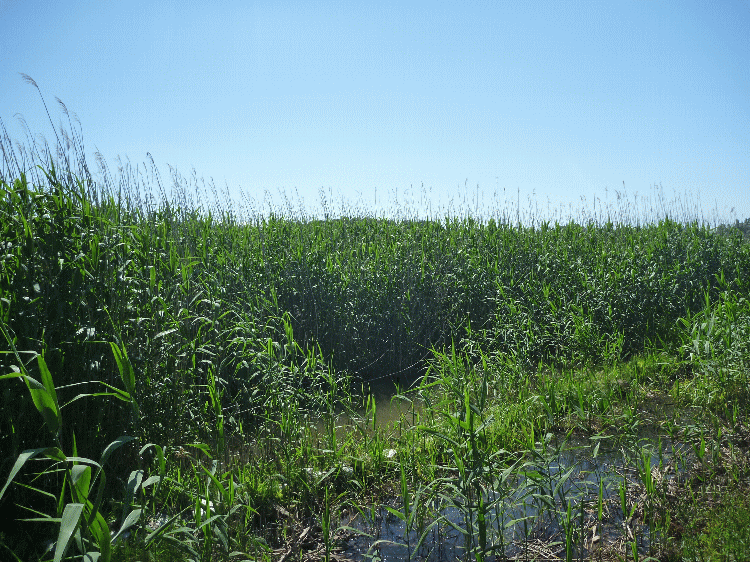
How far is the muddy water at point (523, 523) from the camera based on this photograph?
7.70ft

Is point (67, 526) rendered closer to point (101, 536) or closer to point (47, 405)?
point (101, 536)

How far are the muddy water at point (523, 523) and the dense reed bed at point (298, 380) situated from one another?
56mm

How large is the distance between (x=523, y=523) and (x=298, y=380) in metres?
1.97

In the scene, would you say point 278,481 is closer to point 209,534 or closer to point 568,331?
point 209,534

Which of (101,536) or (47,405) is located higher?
(47,405)

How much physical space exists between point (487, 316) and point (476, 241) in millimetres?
1402

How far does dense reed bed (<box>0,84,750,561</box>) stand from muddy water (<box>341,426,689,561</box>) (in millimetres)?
56

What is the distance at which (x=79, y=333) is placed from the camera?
2477mm

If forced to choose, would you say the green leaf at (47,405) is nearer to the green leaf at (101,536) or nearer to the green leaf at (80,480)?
the green leaf at (80,480)

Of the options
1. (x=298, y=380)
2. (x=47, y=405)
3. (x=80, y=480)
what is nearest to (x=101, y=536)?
(x=80, y=480)

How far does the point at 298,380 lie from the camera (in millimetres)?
3957

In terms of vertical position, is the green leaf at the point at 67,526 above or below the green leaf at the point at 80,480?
below

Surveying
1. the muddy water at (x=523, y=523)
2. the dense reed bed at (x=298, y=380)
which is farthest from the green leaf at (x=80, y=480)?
the muddy water at (x=523, y=523)

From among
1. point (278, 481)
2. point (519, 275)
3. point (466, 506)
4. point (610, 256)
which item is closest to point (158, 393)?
point (278, 481)
